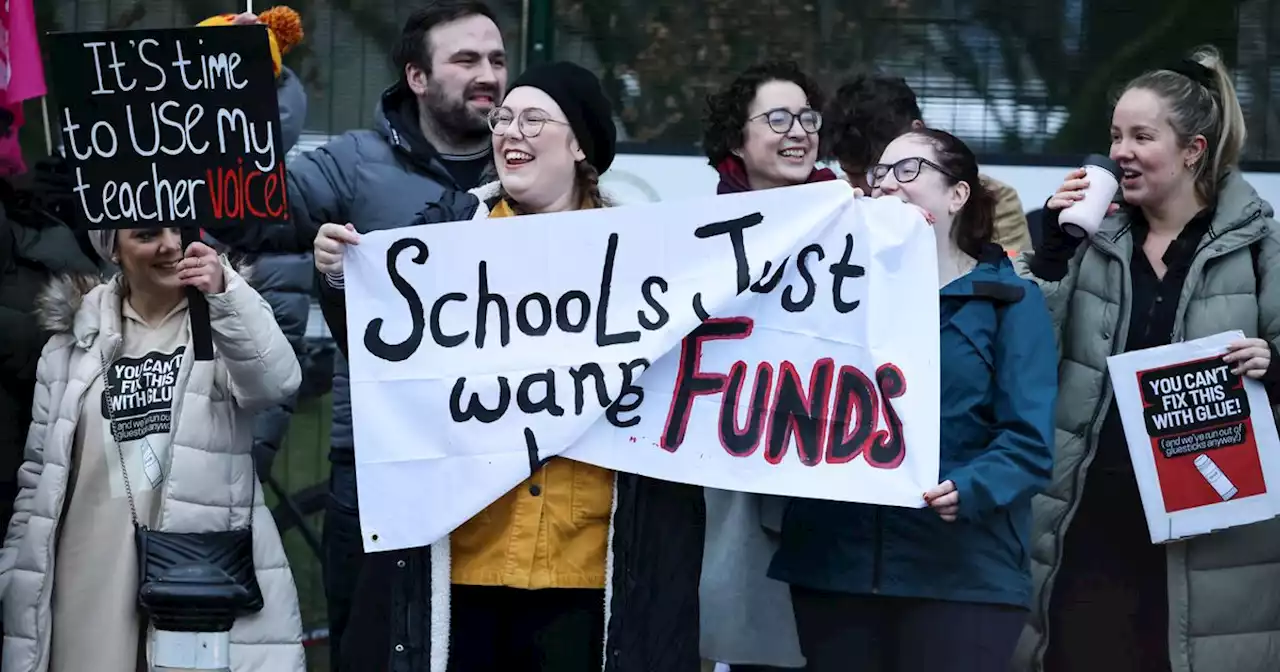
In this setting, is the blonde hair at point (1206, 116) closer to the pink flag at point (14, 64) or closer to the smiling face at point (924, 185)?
the smiling face at point (924, 185)

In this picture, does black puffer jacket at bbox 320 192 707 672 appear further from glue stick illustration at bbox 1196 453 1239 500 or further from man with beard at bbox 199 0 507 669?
glue stick illustration at bbox 1196 453 1239 500

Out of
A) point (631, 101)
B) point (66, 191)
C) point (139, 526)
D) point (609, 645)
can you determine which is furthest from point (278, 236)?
point (609, 645)

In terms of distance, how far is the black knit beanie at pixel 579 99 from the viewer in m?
4.37

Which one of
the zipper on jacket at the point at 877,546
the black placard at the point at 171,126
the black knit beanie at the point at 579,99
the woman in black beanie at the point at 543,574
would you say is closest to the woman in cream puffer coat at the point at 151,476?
the black placard at the point at 171,126

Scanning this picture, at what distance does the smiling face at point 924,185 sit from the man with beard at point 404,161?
1373 millimetres

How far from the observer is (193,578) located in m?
4.78

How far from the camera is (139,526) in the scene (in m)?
4.89

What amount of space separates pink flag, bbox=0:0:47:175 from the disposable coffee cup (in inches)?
114

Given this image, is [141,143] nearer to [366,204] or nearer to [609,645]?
[366,204]

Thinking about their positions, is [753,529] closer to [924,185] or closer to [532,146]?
[924,185]

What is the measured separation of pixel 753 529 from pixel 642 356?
2.38 ft

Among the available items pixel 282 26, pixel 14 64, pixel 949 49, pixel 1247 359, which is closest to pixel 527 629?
pixel 1247 359

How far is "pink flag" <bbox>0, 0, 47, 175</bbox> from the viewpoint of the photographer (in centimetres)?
560

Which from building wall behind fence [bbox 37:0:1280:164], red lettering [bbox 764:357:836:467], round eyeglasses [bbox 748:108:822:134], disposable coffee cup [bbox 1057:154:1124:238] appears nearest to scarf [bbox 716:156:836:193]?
round eyeglasses [bbox 748:108:822:134]
